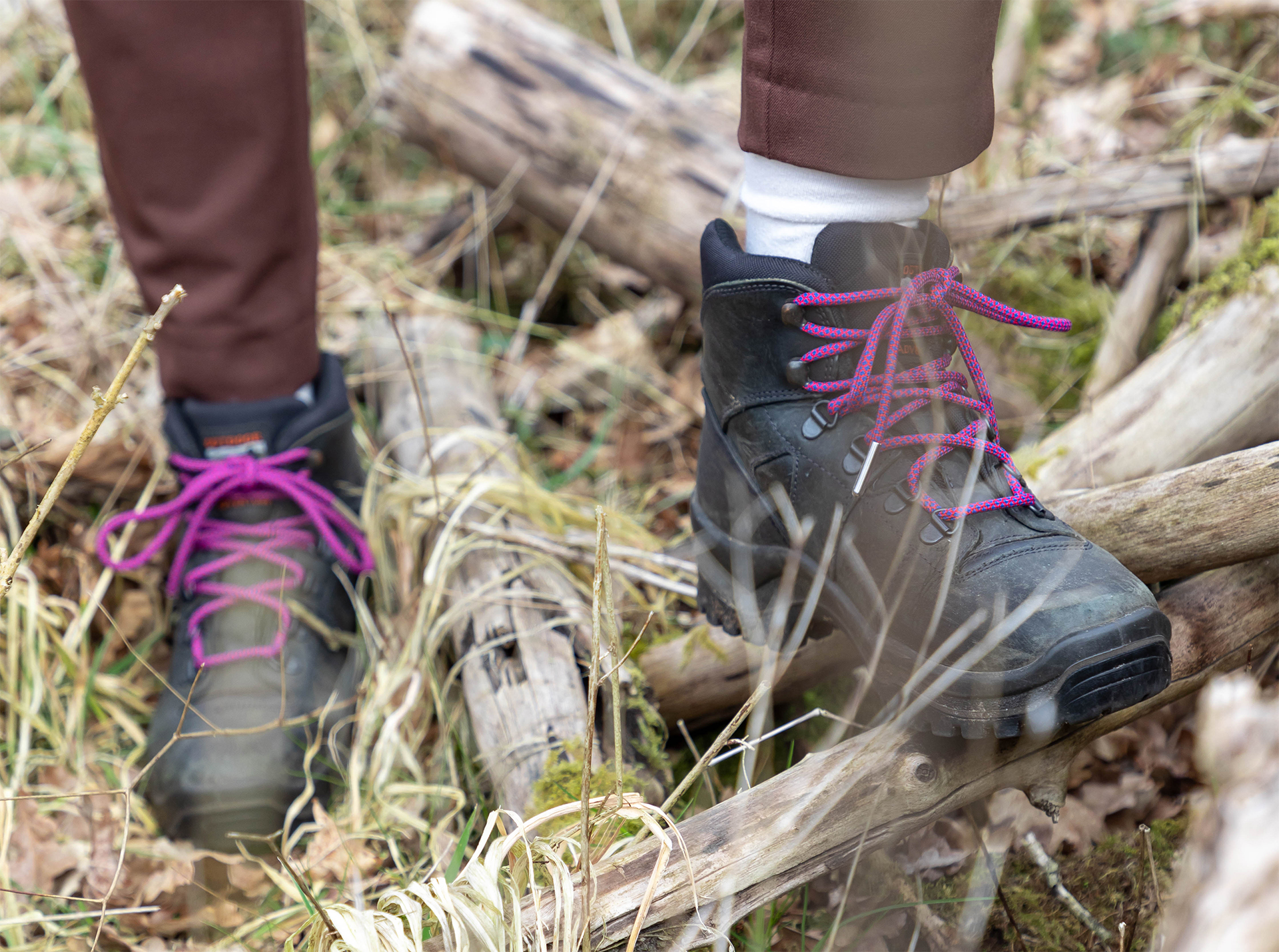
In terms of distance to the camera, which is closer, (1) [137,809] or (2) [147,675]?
(1) [137,809]

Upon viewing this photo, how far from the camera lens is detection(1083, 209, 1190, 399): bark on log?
5.74 feet

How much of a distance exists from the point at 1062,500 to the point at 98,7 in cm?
148

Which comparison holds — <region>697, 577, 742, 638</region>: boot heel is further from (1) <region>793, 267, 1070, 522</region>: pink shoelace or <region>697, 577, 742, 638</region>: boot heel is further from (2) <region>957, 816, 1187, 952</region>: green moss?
(2) <region>957, 816, 1187, 952</region>: green moss

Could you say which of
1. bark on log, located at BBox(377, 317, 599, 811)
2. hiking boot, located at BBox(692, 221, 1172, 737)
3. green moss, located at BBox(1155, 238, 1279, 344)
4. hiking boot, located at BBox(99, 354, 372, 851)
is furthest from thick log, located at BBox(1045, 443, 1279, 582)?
hiking boot, located at BBox(99, 354, 372, 851)

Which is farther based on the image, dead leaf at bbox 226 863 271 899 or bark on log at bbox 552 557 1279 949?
dead leaf at bbox 226 863 271 899

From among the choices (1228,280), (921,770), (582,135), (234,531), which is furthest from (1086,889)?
(582,135)

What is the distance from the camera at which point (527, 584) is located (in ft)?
4.75

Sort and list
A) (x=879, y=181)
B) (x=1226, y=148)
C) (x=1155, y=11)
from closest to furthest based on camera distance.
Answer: (x=879, y=181) → (x=1226, y=148) → (x=1155, y=11)

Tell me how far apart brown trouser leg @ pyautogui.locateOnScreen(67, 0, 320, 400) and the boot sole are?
46.1 inches

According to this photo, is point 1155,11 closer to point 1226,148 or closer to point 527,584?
point 1226,148

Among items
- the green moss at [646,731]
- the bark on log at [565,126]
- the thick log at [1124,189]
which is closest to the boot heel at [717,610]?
the green moss at [646,731]

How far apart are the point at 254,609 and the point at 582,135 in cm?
135

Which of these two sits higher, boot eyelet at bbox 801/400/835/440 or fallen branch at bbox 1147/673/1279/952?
fallen branch at bbox 1147/673/1279/952

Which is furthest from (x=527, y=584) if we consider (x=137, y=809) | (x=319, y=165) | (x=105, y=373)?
(x=319, y=165)
